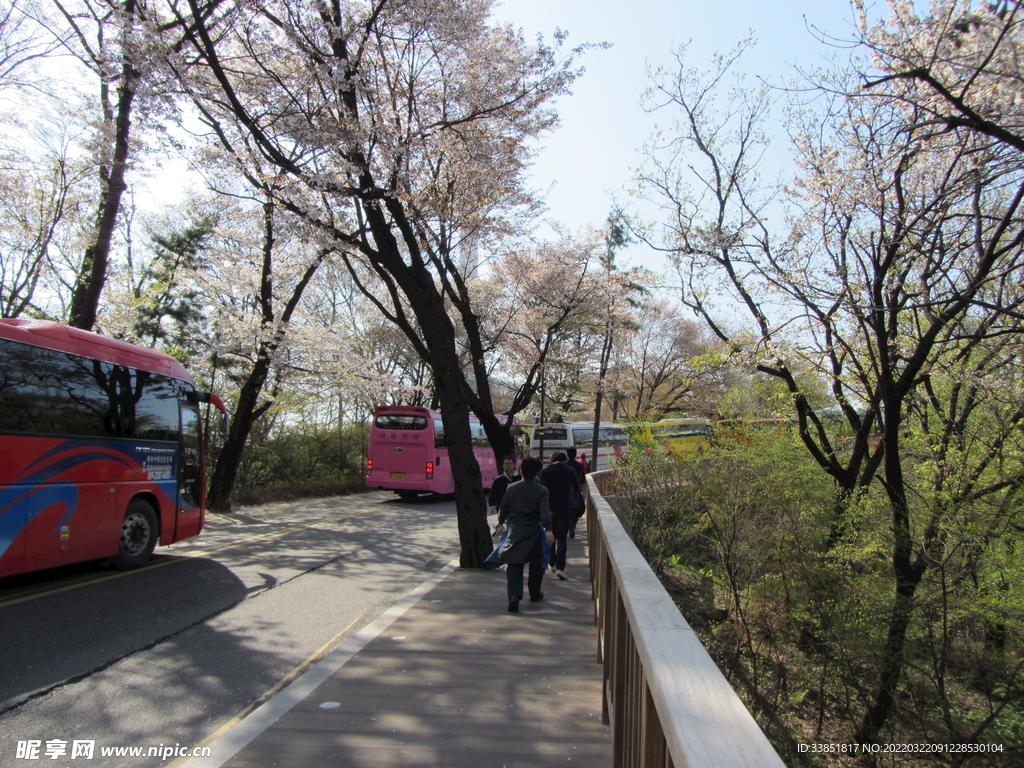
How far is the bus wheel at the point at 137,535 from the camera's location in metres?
8.82

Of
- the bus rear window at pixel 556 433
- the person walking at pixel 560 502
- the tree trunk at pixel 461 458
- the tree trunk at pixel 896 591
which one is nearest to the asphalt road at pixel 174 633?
the tree trunk at pixel 461 458

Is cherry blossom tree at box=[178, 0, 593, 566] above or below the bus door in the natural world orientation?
above

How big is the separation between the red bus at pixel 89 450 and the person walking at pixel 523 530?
484cm

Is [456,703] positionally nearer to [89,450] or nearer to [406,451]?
[89,450]

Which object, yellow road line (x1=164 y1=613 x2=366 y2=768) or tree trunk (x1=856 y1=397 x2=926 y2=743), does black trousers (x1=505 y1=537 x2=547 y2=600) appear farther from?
tree trunk (x1=856 y1=397 x2=926 y2=743)

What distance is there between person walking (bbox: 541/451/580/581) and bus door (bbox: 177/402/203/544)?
5471 millimetres

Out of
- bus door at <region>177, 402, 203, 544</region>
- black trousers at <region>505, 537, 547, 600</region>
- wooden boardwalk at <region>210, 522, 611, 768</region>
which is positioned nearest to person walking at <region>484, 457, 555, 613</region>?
black trousers at <region>505, 537, 547, 600</region>

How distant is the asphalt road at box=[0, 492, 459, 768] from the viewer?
4086mm

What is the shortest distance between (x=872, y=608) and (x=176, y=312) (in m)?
25.8

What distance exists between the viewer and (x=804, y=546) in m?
8.06

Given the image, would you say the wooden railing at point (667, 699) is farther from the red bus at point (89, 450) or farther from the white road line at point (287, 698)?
the red bus at point (89, 450)

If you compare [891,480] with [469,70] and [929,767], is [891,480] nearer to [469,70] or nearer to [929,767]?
[929,767]

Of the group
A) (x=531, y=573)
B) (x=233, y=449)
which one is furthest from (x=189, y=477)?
(x=233, y=449)

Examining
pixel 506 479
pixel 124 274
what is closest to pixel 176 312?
pixel 124 274
